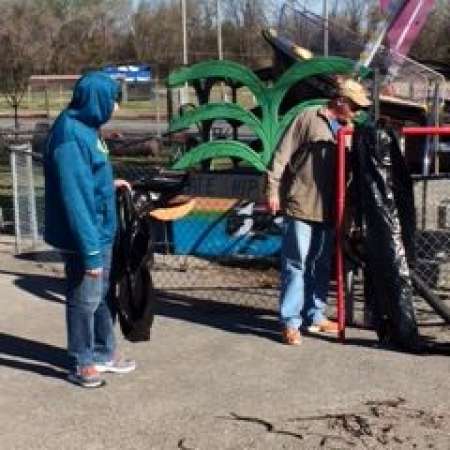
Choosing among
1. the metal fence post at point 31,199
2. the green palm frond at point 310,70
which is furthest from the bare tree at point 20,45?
the green palm frond at point 310,70

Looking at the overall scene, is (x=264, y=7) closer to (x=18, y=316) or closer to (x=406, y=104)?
(x=406, y=104)

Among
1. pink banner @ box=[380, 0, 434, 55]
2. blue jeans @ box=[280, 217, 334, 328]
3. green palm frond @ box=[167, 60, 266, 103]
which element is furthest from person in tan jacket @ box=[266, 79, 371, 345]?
pink banner @ box=[380, 0, 434, 55]

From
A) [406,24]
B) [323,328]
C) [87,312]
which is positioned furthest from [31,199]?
[406,24]

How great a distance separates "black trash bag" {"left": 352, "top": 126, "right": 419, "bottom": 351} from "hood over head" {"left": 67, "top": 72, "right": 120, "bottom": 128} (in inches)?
65.8

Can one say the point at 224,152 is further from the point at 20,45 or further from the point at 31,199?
the point at 20,45

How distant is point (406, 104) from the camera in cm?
1130

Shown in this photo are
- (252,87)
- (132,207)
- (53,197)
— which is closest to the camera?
(53,197)

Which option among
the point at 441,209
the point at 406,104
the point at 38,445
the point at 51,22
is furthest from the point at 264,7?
the point at 38,445

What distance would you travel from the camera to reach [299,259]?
6.18 meters

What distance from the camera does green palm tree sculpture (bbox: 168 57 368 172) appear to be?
8.31m

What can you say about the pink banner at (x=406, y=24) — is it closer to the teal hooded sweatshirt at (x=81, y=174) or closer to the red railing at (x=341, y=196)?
the red railing at (x=341, y=196)

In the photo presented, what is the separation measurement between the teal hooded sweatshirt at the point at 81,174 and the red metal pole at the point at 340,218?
1.53 metres

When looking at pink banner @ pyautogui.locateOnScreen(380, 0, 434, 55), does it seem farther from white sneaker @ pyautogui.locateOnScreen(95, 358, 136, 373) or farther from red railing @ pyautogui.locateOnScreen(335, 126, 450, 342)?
white sneaker @ pyautogui.locateOnScreen(95, 358, 136, 373)

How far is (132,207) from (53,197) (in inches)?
32.2
